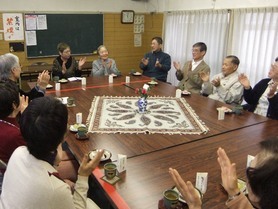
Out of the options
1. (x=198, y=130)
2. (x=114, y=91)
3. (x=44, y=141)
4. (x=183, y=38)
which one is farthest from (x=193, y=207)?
(x=183, y=38)

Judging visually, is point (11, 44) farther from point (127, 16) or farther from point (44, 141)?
point (44, 141)

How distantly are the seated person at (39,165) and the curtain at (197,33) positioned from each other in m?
3.91

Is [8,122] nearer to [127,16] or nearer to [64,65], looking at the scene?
[64,65]

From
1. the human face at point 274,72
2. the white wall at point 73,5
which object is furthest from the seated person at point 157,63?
the human face at point 274,72

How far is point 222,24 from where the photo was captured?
444 cm

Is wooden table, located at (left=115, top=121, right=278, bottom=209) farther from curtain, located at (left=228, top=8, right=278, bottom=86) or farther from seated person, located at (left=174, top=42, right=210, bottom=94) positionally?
curtain, located at (left=228, top=8, right=278, bottom=86)

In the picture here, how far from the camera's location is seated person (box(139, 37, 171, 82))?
4656 millimetres

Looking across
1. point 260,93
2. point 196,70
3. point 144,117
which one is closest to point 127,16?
point 196,70

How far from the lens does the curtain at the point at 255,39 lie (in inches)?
148

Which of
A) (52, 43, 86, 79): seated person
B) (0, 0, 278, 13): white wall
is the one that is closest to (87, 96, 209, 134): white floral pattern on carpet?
(52, 43, 86, 79): seated person

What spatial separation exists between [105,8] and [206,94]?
3.41 metres

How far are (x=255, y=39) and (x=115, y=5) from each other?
3.23 meters

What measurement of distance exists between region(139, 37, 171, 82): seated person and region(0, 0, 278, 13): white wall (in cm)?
107

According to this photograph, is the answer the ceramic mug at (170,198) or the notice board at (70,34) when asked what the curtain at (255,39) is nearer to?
A: the notice board at (70,34)
